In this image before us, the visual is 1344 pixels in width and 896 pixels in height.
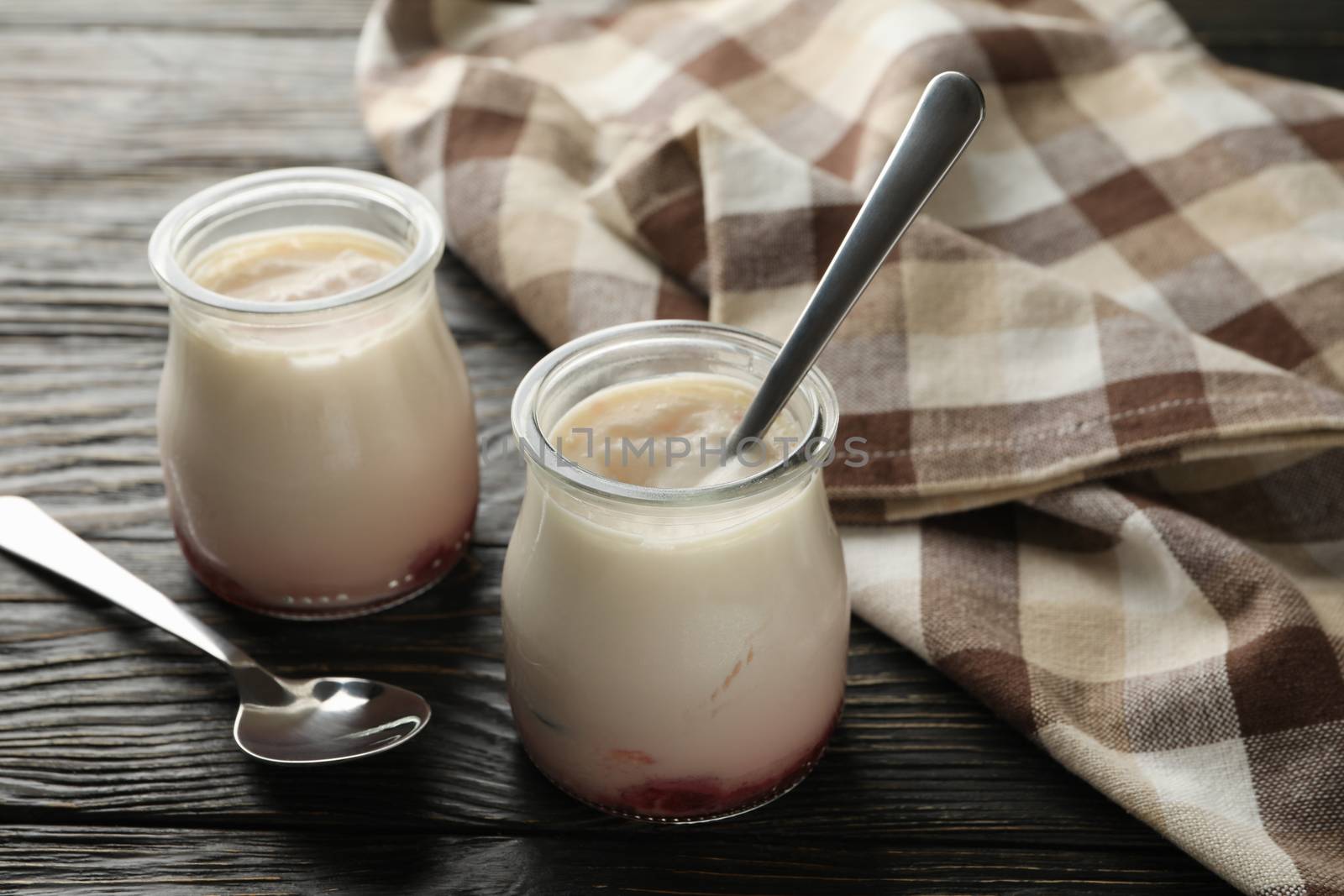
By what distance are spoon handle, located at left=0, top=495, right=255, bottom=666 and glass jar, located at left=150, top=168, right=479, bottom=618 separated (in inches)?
1.5

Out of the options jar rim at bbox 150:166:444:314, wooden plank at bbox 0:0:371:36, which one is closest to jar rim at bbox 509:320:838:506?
jar rim at bbox 150:166:444:314

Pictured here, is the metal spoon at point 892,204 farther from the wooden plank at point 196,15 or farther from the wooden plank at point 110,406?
the wooden plank at point 196,15

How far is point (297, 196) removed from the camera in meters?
0.90

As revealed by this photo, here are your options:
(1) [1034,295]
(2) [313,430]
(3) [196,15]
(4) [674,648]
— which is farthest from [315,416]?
(3) [196,15]

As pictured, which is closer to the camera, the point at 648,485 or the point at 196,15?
the point at 648,485

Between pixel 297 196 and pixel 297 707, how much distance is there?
1.09 ft

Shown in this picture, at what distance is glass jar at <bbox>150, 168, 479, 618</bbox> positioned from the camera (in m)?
0.80


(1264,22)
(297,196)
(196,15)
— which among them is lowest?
(1264,22)

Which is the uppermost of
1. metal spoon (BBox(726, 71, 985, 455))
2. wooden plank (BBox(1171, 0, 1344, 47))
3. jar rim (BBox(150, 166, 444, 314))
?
metal spoon (BBox(726, 71, 985, 455))

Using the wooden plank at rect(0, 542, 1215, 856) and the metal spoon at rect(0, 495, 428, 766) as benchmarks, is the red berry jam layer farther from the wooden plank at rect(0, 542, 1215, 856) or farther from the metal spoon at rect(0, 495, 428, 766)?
the metal spoon at rect(0, 495, 428, 766)

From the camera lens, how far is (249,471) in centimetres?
82

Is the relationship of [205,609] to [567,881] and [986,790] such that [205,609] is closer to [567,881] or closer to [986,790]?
[567,881]

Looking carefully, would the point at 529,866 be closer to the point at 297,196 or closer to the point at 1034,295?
the point at 297,196

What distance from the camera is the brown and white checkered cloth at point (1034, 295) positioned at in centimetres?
81
